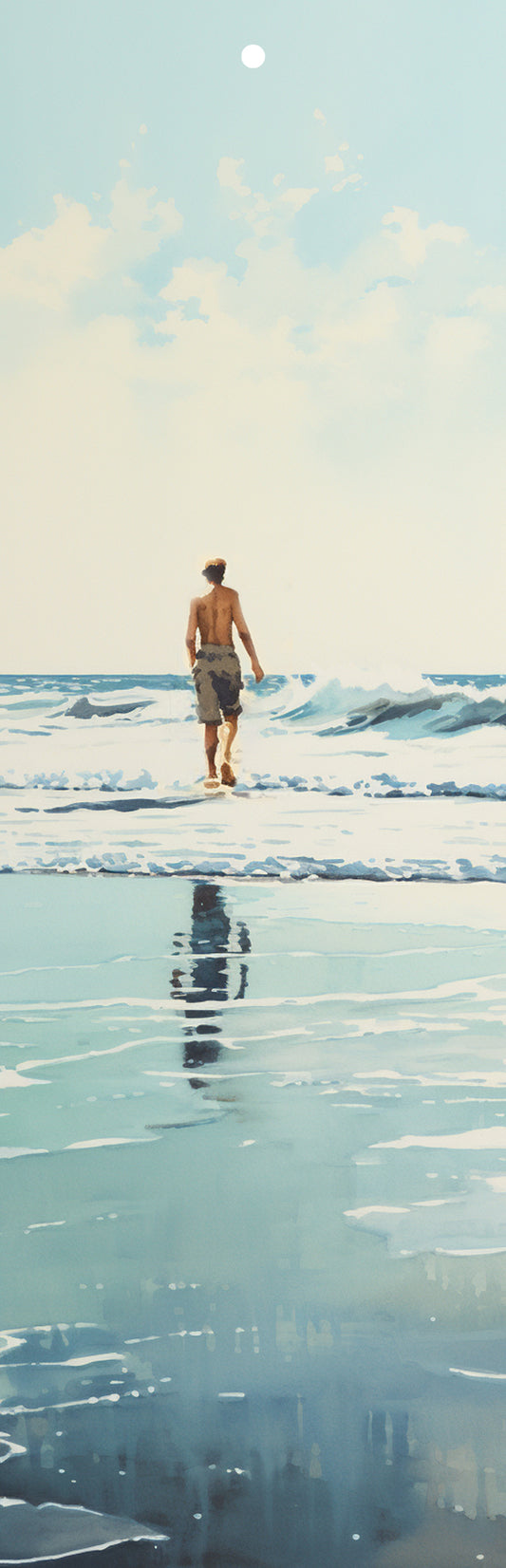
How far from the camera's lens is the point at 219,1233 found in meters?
1.79

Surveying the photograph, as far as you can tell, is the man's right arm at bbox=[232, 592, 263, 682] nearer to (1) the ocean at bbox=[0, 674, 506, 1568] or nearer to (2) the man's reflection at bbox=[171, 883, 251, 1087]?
(2) the man's reflection at bbox=[171, 883, 251, 1087]

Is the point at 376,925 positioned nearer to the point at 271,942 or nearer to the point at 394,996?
the point at 271,942

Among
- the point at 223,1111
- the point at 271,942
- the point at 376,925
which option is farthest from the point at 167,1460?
the point at 376,925

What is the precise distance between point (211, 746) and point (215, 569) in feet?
4.07

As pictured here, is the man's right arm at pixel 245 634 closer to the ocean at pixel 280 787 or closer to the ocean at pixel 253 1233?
the ocean at pixel 280 787

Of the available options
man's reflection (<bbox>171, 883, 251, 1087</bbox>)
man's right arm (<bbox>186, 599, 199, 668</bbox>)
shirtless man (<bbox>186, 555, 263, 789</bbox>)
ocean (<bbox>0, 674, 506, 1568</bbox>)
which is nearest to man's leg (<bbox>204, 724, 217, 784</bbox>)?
shirtless man (<bbox>186, 555, 263, 789</bbox>)

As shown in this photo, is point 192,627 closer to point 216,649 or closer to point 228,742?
point 216,649

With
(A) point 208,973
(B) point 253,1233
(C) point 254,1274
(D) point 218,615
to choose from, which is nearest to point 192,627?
(D) point 218,615

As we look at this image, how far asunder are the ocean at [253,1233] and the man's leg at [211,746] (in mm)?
3913

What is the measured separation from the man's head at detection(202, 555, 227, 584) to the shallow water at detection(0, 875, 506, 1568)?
18.3 feet

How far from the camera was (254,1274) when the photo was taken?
5.47 feet

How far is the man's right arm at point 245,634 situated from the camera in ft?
28.4

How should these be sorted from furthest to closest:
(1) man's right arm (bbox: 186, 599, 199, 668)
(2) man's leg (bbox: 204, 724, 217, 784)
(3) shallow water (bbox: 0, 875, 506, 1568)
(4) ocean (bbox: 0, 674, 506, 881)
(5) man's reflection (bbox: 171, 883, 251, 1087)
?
(2) man's leg (bbox: 204, 724, 217, 784)
(1) man's right arm (bbox: 186, 599, 199, 668)
(4) ocean (bbox: 0, 674, 506, 881)
(5) man's reflection (bbox: 171, 883, 251, 1087)
(3) shallow water (bbox: 0, 875, 506, 1568)

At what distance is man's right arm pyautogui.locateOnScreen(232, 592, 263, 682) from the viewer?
28.4 feet
